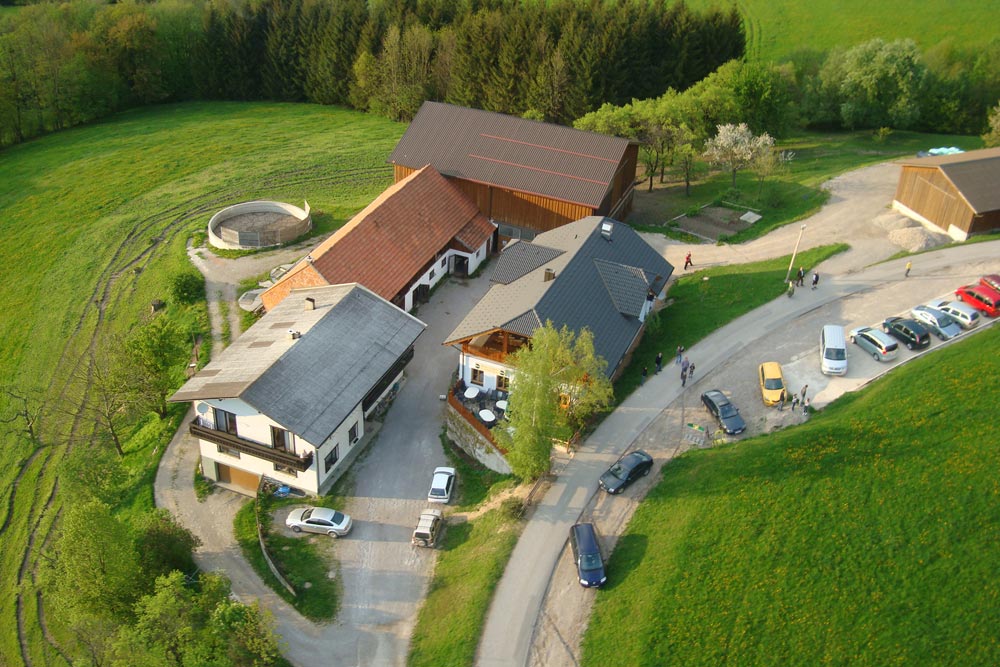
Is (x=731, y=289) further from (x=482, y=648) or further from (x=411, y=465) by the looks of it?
(x=482, y=648)

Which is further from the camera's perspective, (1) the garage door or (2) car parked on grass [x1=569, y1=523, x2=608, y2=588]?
(1) the garage door

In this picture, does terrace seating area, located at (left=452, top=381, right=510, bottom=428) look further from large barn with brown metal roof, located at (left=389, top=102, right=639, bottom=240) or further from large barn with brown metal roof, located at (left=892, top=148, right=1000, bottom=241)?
large barn with brown metal roof, located at (left=892, top=148, right=1000, bottom=241)

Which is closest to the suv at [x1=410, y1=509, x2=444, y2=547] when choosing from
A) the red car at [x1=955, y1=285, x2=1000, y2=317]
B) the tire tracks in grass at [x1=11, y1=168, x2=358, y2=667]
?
the tire tracks in grass at [x1=11, y1=168, x2=358, y2=667]

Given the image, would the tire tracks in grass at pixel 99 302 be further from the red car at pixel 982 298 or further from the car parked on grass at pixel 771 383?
the red car at pixel 982 298

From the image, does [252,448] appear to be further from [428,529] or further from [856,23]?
[856,23]

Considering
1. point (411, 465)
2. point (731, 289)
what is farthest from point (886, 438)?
point (411, 465)
